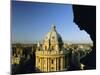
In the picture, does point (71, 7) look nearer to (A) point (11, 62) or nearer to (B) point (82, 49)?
(B) point (82, 49)

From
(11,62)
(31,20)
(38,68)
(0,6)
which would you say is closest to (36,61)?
(38,68)

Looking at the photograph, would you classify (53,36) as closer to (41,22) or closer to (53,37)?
(53,37)

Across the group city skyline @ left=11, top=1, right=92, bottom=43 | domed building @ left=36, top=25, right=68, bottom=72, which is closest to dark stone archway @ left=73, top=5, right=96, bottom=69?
city skyline @ left=11, top=1, right=92, bottom=43

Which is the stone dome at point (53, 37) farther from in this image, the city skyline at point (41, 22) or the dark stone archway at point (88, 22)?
the dark stone archway at point (88, 22)

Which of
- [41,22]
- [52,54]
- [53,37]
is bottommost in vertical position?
[52,54]

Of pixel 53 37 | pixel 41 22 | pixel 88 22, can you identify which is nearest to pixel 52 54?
pixel 53 37

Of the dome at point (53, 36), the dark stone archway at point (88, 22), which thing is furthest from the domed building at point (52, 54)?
the dark stone archway at point (88, 22)
